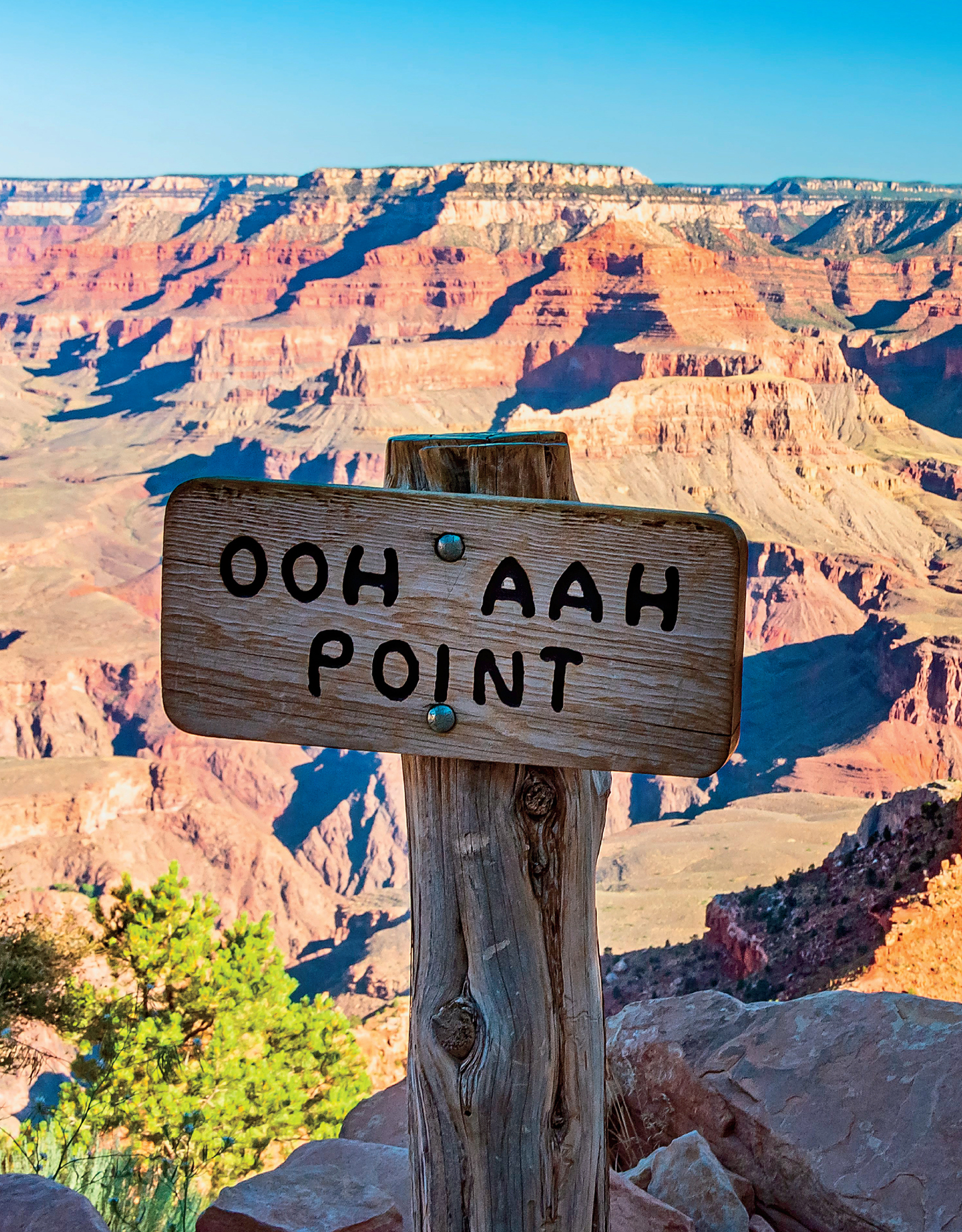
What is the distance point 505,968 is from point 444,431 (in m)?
76.9

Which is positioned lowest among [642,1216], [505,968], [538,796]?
[642,1216]

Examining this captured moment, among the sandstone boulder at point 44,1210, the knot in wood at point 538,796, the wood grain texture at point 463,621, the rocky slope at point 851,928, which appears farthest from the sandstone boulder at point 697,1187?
the rocky slope at point 851,928

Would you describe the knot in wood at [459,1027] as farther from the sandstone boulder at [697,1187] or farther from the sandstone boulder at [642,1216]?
the sandstone boulder at [697,1187]

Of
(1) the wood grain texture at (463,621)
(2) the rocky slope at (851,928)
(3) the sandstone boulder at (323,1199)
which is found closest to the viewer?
(1) the wood grain texture at (463,621)

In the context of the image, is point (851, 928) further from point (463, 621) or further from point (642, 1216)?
point (463, 621)

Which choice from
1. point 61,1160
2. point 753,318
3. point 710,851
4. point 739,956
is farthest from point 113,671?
point 753,318

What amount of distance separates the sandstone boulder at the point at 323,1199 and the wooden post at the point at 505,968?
1.13 meters

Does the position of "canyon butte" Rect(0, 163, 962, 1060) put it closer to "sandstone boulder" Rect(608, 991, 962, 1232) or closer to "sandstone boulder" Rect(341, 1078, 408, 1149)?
"sandstone boulder" Rect(341, 1078, 408, 1149)

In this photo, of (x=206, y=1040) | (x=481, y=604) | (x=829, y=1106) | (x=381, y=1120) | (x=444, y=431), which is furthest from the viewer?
(x=444, y=431)

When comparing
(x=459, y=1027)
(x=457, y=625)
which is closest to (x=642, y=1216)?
(x=459, y=1027)

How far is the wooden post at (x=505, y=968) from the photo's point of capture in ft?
6.33

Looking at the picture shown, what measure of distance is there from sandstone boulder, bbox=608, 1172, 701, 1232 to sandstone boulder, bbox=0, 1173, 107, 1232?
56.2 inches

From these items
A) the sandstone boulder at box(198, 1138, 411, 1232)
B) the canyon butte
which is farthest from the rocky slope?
the sandstone boulder at box(198, 1138, 411, 1232)

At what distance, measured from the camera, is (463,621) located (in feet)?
6.02
